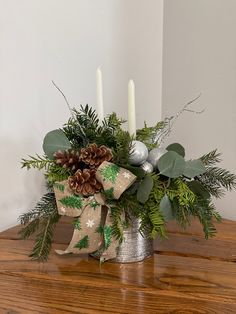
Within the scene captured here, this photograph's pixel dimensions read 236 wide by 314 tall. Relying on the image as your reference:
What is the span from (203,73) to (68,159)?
1.95 feet

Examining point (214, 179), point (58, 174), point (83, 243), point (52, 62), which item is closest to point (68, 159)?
point (58, 174)

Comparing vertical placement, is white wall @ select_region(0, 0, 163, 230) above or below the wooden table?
above

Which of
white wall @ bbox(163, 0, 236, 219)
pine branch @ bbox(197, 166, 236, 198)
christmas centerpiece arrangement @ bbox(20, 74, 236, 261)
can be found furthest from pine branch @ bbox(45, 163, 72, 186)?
white wall @ bbox(163, 0, 236, 219)

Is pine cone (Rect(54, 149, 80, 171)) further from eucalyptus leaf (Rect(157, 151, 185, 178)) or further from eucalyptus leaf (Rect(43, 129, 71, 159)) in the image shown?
eucalyptus leaf (Rect(157, 151, 185, 178))

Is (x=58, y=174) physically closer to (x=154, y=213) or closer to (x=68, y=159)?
(x=68, y=159)

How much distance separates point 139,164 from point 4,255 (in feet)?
0.95

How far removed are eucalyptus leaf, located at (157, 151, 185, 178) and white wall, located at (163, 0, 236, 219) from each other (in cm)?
46

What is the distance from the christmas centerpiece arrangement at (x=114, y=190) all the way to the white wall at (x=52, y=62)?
0.23 metres

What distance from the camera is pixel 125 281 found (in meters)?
0.63

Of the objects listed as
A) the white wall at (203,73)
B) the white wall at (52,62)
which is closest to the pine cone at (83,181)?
the white wall at (52,62)

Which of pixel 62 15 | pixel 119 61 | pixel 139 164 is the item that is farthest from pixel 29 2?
pixel 139 164

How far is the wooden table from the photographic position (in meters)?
0.56

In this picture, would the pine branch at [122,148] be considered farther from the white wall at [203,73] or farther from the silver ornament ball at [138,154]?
the white wall at [203,73]

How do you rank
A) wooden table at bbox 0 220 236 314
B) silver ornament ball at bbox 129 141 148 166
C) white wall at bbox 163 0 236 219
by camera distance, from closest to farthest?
wooden table at bbox 0 220 236 314 < silver ornament ball at bbox 129 141 148 166 < white wall at bbox 163 0 236 219
